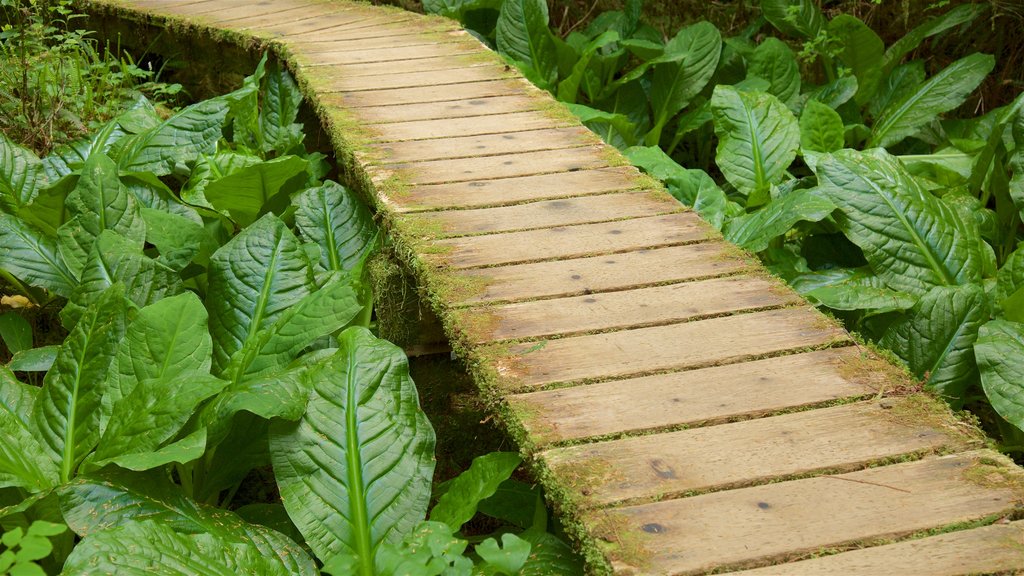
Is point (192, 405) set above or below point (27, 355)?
above

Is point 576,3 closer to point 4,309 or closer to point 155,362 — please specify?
point 4,309

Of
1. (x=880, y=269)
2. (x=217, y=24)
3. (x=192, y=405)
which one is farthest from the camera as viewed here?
(x=217, y=24)

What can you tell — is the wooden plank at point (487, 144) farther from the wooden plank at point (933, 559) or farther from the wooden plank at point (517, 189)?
the wooden plank at point (933, 559)

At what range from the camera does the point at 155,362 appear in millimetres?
2432

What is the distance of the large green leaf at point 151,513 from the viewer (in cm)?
210

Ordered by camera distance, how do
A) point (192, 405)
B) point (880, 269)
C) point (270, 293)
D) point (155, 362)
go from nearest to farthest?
point (192, 405), point (155, 362), point (270, 293), point (880, 269)

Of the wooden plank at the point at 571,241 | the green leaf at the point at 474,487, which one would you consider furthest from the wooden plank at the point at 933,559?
the wooden plank at the point at 571,241

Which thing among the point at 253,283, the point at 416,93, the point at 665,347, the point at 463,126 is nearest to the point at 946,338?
the point at 665,347

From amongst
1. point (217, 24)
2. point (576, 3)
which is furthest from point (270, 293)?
point (576, 3)

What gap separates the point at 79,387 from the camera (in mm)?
2414

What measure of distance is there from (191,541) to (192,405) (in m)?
0.33

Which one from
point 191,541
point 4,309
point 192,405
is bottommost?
point 4,309

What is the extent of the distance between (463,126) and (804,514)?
2271 millimetres

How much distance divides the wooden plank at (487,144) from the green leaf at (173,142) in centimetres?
69
